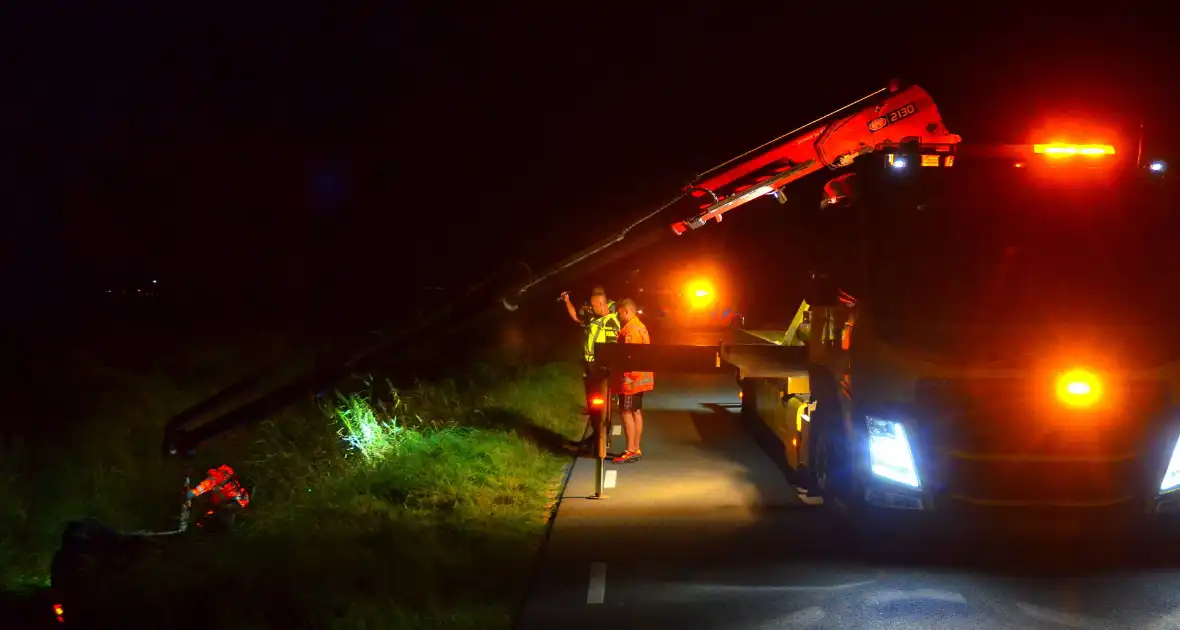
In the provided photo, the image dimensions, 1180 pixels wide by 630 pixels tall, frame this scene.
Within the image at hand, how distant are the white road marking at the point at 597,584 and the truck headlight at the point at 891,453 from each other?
1.92 m

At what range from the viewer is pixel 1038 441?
227 inches

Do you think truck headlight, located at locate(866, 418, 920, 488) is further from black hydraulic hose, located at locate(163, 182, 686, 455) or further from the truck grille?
black hydraulic hose, located at locate(163, 182, 686, 455)

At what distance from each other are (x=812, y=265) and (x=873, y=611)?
2534 millimetres

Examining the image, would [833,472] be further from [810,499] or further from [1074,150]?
[1074,150]

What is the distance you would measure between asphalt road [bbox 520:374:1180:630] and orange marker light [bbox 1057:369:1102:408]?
3.82 ft

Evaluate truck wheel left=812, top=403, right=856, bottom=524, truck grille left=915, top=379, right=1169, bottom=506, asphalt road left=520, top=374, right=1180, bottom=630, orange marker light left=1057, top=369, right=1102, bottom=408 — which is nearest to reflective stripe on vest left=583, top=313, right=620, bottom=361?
asphalt road left=520, top=374, right=1180, bottom=630

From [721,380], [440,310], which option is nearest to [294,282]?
[721,380]

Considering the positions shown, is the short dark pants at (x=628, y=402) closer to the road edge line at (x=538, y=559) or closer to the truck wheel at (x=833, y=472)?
the road edge line at (x=538, y=559)

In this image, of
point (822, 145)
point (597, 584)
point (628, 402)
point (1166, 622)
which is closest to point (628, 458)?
point (628, 402)

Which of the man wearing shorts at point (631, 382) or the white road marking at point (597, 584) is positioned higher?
the man wearing shorts at point (631, 382)

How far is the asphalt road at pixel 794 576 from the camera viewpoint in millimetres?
5449

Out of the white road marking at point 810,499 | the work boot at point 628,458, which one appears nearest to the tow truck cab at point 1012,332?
the white road marking at point 810,499

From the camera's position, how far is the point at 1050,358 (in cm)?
574

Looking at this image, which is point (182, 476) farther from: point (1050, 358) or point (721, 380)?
point (721, 380)
